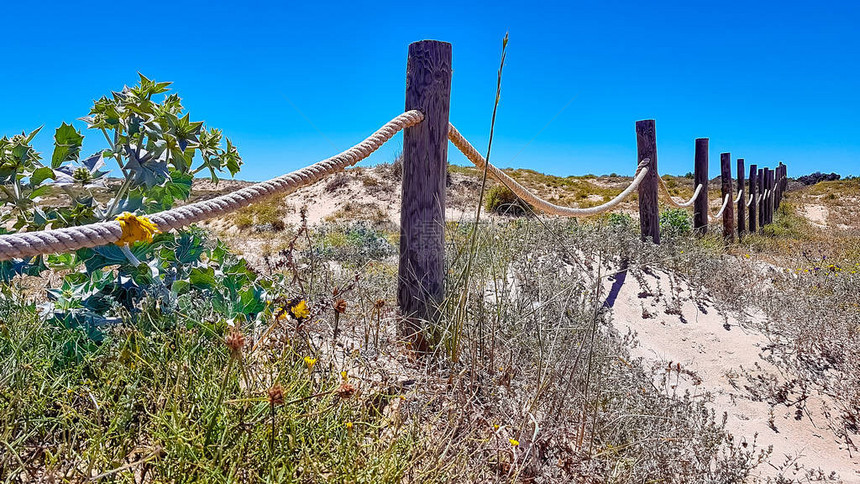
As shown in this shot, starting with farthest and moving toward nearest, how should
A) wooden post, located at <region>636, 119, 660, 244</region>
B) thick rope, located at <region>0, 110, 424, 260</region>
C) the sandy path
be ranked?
wooden post, located at <region>636, 119, 660, 244</region>
the sandy path
thick rope, located at <region>0, 110, 424, 260</region>

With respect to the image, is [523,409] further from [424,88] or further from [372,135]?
[424,88]

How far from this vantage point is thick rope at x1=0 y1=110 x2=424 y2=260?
1.35 metres

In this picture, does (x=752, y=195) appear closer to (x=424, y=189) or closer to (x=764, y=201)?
(x=764, y=201)

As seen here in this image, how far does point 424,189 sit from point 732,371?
10.3ft

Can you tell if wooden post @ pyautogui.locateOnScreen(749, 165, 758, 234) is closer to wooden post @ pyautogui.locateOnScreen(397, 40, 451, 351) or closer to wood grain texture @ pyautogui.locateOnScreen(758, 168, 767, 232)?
wood grain texture @ pyautogui.locateOnScreen(758, 168, 767, 232)

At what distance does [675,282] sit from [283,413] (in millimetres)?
4936

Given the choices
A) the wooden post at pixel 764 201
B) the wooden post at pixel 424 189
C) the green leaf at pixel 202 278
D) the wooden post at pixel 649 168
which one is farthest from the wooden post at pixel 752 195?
the green leaf at pixel 202 278

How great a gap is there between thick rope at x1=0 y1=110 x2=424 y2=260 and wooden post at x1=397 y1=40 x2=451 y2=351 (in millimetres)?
98

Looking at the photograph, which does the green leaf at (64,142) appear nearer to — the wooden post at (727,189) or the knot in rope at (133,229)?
the knot in rope at (133,229)

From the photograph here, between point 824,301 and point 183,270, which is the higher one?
point 183,270

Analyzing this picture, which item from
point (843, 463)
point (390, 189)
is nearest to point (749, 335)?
point (843, 463)

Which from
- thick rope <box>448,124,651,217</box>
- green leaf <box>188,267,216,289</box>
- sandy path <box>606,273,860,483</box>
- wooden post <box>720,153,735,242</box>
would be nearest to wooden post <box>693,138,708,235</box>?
wooden post <box>720,153,735,242</box>

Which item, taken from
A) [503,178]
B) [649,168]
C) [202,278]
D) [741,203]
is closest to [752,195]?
[741,203]

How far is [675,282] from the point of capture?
531 cm
